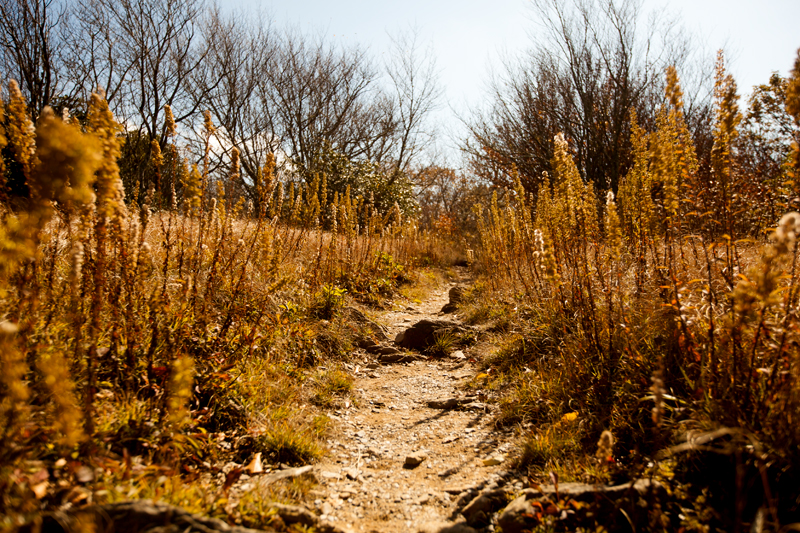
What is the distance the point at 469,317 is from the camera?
17.9ft

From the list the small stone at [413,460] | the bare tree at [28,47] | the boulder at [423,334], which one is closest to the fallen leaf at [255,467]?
the small stone at [413,460]

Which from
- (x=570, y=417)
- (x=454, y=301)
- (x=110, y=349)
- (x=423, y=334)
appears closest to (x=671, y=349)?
(x=570, y=417)

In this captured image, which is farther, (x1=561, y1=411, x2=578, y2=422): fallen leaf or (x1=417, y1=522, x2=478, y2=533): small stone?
(x1=561, y1=411, x2=578, y2=422): fallen leaf

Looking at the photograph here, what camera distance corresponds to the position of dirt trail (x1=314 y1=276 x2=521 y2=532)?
1.97m

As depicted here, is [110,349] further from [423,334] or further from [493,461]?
[423,334]

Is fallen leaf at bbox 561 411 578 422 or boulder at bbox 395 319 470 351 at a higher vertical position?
→ boulder at bbox 395 319 470 351

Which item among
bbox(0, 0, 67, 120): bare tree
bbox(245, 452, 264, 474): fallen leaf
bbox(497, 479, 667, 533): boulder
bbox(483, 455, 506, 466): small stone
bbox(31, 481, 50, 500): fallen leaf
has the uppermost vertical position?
bbox(0, 0, 67, 120): bare tree

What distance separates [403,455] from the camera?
257 centimetres

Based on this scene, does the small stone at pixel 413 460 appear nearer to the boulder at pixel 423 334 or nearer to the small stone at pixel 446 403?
the small stone at pixel 446 403

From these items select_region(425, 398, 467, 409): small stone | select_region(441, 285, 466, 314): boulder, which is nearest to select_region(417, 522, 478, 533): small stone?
select_region(425, 398, 467, 409): small stone

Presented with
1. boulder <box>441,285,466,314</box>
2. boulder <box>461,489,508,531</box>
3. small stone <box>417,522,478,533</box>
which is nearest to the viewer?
small stone <box>417,522,478,533</box>

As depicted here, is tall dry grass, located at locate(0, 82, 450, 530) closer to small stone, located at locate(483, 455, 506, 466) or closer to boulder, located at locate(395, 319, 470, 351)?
small stone, located at locate(483, 455, 506, 466)

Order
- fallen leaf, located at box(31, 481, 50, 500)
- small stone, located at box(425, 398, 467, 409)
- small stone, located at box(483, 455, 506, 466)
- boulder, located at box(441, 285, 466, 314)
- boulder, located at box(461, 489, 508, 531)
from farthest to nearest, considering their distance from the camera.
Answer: boulder, located at box(441, 285, 466, 314) → small stone, located at box(425, 398, 467, 409) → small stone, located at box(483, 455, 506, 466) → boulder, located at box(461, 489, 508, 531) → fallen leaf, located at box(31, 481, 50, 500)

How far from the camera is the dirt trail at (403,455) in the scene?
77.4 inches
